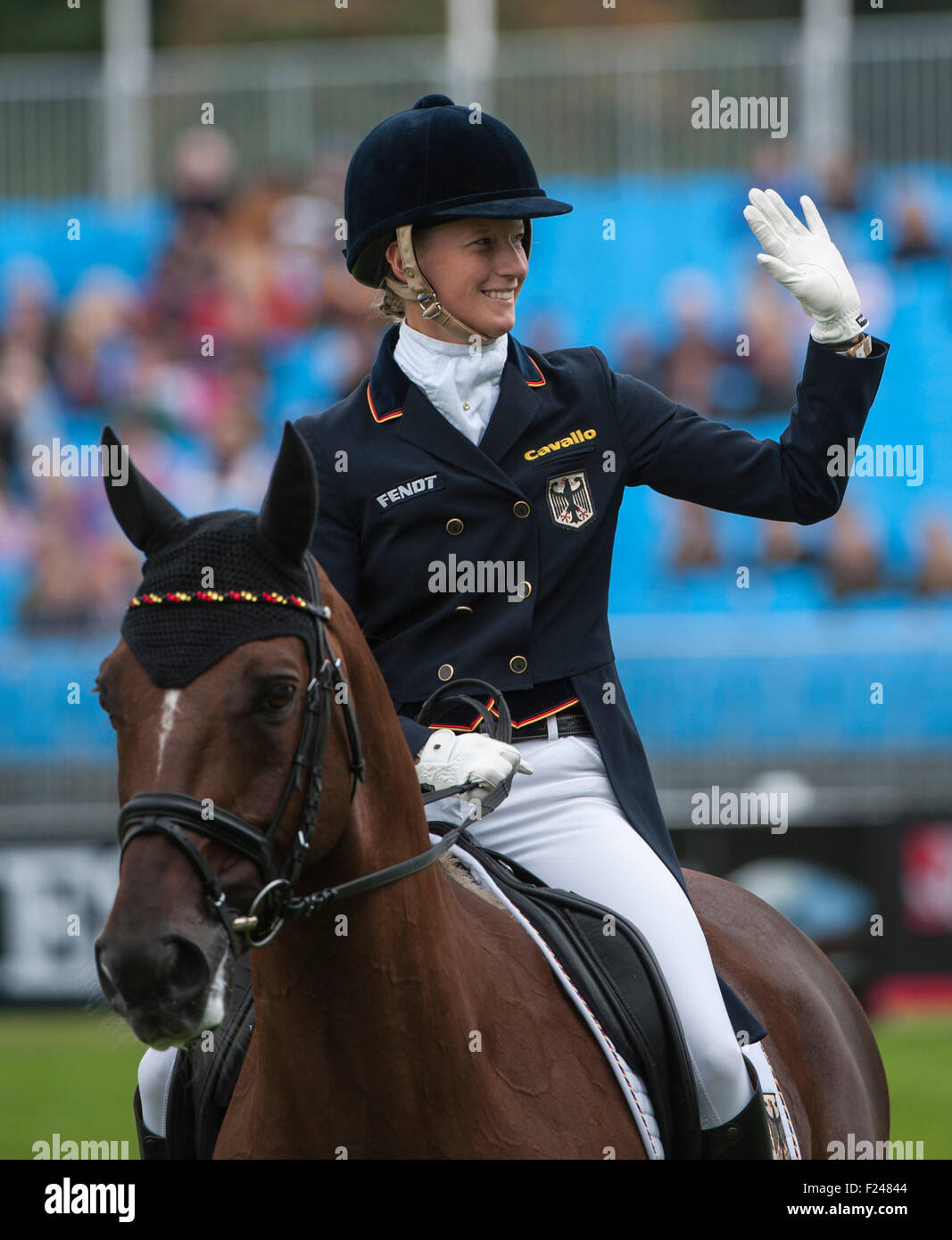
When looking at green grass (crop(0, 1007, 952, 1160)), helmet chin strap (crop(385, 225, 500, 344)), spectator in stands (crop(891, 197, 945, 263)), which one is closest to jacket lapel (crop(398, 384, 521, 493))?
helmet chin strap (crop(385, 225, 500, 344))

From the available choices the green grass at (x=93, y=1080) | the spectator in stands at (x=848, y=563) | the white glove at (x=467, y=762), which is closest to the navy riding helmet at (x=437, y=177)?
the white glove at (x=467, y=762)

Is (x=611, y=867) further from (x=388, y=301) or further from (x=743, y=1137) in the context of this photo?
(x=388, y=301)

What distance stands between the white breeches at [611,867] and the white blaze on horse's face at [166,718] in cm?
91

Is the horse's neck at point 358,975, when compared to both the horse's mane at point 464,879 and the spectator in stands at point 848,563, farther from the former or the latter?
the spectator in stands at point 848,563

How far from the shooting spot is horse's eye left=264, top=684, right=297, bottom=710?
253 cm

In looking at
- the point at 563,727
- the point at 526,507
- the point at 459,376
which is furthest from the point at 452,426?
the point at 563,727

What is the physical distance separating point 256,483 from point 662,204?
14.6 ft

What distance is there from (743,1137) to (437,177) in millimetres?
2009

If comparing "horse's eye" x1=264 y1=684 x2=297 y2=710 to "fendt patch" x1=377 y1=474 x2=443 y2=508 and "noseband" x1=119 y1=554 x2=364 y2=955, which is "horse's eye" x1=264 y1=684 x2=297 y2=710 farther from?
"fendt patch" x1=377 y1=474 x2=443 y2=508

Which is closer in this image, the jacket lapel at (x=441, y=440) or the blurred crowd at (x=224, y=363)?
the jacket lapel at (x=441, y=440)

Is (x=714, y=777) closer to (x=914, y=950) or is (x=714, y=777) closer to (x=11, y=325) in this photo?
(x=914, y=950)

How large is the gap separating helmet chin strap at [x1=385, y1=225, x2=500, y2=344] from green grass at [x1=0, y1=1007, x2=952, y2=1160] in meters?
3.86

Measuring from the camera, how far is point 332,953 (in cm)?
277

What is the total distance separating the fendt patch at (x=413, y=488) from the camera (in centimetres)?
345
